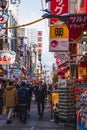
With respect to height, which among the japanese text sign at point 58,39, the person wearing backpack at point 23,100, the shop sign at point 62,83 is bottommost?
the person wearing backpack at point 23,100

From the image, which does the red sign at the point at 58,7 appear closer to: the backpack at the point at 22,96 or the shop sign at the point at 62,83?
the shop sign at the point at 62,83

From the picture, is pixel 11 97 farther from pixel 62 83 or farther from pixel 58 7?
pixel 58 7

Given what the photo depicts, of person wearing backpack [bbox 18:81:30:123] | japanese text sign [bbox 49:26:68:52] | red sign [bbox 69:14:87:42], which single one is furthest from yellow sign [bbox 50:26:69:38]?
red sign [bbox 69:14:87:42]

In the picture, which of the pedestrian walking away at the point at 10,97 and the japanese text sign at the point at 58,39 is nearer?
the pedestrian walking away at the point at 10,97

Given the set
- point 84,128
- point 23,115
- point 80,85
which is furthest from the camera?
point 23,115

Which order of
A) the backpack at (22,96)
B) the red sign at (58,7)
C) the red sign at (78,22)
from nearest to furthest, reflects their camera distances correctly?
the red sign at (78,22)
the backpack at (22,96)
the red sign at (58,7)

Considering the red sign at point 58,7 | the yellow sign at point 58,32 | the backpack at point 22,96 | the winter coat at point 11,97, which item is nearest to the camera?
the winter coat at point 11,97

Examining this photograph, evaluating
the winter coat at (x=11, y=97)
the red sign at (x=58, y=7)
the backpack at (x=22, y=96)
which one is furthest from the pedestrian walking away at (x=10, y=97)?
the red sign at (x=58, y=7)

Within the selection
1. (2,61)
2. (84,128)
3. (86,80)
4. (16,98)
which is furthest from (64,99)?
(2,61)

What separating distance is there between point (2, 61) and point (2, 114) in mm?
7049

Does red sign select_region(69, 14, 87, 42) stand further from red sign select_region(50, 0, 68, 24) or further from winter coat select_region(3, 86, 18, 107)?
red sign select_region(50, 0, 68, 24)

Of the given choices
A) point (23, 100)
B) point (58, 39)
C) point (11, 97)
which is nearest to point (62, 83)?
point (11, 97)

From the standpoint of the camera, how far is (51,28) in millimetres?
26125

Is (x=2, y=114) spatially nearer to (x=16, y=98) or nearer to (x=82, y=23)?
(x=16, y=98)
